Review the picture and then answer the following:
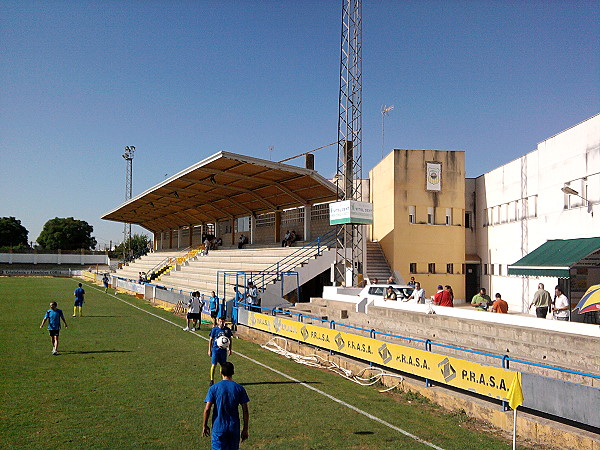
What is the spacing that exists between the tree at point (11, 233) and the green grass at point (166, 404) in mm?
116455

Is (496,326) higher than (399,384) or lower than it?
higher

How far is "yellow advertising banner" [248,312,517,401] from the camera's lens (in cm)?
959

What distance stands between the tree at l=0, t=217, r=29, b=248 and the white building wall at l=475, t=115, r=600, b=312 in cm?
11716

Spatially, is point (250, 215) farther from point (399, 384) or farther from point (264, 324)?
point (399, 384)

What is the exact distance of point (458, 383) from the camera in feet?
34.3

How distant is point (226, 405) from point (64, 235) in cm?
12846

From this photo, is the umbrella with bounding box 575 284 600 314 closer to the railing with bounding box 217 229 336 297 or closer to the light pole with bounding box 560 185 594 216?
the light pole with bounding box 560 185 594 216

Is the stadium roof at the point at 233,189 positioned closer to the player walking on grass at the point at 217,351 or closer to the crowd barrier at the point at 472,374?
the crowd barrier at the point at 472,374

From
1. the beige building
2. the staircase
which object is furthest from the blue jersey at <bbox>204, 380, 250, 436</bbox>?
the beige building

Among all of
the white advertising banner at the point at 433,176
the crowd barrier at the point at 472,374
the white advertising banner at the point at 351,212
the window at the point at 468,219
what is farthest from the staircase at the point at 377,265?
the crowd barrier at the point at 472,374

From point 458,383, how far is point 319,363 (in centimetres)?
557

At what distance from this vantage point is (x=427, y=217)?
31203mm

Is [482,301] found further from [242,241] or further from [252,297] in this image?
[242,241]

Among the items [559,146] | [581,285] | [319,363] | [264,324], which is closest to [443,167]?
[559,146]
